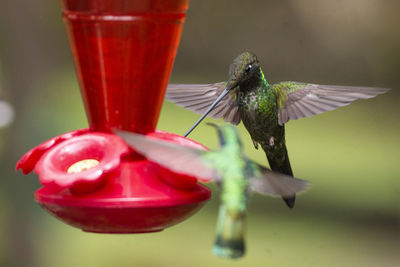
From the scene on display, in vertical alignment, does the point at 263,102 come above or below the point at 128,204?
above

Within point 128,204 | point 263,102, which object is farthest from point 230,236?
point 263,102

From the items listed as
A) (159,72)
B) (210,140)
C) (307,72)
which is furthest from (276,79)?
(159,72)

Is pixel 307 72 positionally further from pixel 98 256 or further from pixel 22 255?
pixel 22 255

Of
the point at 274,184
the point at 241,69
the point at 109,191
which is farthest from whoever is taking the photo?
the point at 241,69

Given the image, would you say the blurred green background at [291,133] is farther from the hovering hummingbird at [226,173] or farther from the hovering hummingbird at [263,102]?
the hovering hummingbird at [226,173]

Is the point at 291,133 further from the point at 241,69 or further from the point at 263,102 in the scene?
the point at 241,69

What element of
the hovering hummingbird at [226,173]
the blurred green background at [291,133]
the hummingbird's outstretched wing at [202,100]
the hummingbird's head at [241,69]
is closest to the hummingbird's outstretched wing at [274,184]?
→ the hovering hummingbird at [226,173]
